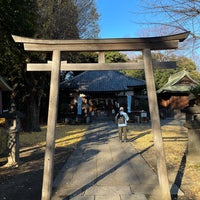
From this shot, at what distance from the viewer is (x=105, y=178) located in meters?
6.60

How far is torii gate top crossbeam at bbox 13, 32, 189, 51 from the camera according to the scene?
5410 mm

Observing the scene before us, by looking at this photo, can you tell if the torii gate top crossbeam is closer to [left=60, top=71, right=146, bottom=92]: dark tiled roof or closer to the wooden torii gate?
the wooden torii gate

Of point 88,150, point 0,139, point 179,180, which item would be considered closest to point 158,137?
point 179,180

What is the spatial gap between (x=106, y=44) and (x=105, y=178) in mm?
3302

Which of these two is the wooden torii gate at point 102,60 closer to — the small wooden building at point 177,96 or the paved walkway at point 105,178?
the paved walkway at point 105,178

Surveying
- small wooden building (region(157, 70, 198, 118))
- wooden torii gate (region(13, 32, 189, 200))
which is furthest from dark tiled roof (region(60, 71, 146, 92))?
wooden torii gate (region(13, 32, 189, 200))

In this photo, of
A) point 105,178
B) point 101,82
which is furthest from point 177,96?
point 105,178

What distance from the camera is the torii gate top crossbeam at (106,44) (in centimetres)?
541

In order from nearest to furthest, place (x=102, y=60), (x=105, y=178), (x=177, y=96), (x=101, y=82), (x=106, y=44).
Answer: (x=106, y=44) < (x=102, y=60) < (x=105, y=178) < (x=101, y=82) < (x=177, y=96)

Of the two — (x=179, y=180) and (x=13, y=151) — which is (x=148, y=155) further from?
(x=13, y=151)

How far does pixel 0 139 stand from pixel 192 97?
621 centimetres

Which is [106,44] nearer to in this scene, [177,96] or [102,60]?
[102,60]

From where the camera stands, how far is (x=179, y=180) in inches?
255

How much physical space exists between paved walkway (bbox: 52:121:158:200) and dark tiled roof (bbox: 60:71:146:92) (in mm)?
16839
